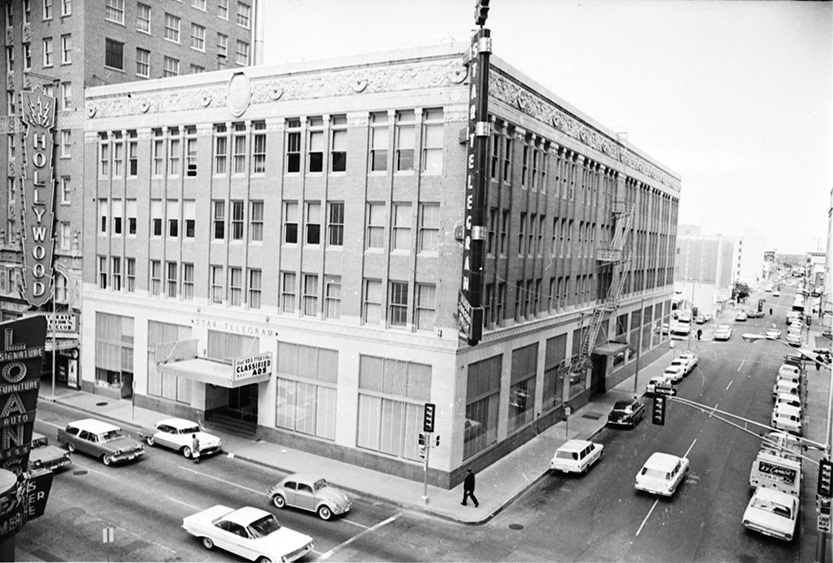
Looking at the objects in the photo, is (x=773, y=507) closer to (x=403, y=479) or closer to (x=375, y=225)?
(x=403, y=479)

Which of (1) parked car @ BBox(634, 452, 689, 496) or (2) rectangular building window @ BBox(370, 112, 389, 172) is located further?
(2) rectangular building window @ BBox(370, 112, 389, 172)

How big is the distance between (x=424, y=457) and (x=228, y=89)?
20.9 m

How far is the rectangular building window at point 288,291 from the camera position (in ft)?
104

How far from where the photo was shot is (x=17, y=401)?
17188 millimetres

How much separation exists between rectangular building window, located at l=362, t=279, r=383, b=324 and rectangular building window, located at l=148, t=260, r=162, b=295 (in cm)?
1431

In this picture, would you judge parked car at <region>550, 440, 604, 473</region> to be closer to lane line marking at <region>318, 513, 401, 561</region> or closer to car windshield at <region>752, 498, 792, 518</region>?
car windshield at <region>752, 498, 792, 518</region>

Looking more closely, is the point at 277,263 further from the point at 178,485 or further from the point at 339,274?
the point at 178,485

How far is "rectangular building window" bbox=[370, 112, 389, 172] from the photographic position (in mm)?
28781

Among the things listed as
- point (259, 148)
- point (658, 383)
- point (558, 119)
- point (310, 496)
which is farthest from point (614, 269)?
point (310, 496)

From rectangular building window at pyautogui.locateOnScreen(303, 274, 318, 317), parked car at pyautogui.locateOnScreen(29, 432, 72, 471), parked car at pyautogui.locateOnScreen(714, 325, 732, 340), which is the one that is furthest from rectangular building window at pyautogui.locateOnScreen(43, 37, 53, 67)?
parked car at pyautogui.locateOnScreen(714, 325, 732, 340)

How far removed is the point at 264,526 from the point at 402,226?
13679 millimetres

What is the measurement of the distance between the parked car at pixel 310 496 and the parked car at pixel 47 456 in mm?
9276

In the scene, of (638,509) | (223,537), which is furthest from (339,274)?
(638,509)

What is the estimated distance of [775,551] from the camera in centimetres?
2245
